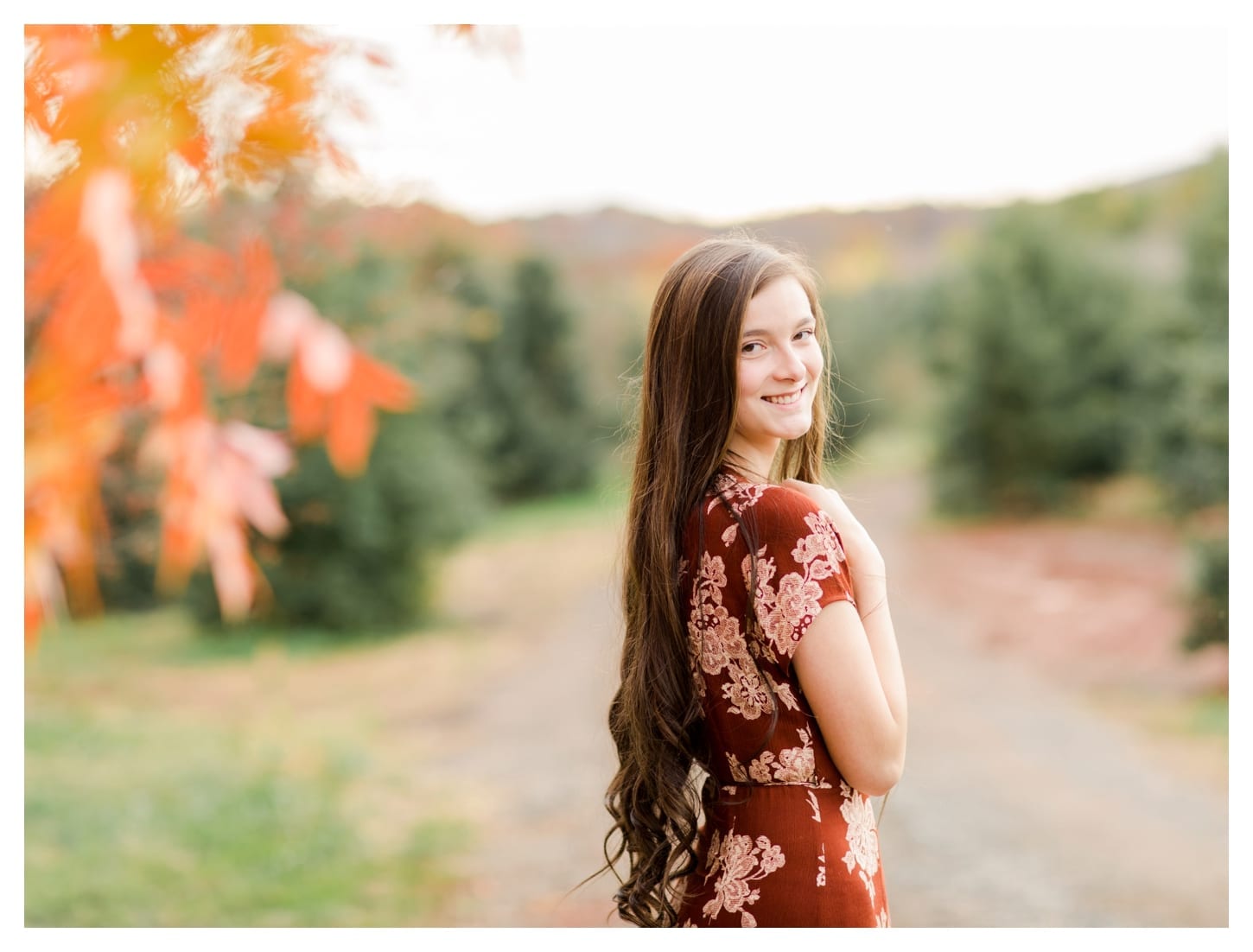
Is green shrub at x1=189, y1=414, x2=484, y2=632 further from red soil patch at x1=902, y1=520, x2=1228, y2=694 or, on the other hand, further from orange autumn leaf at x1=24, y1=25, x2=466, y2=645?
orange autumn leaf at x1=24, y1=25, x2=466, y2=645

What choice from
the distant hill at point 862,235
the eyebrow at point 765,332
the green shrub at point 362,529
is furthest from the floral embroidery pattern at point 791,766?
the distant hill at point 862,235

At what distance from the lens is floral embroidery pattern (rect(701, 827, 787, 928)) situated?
128 cm

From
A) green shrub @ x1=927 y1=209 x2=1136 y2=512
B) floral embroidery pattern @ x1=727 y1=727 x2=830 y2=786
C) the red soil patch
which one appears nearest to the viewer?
floral embroidery pattern @ x1=727 y1=727 x2=830 y2=786

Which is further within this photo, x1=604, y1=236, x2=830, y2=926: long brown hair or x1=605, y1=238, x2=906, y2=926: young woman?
x1=604, y1=236, x2=830, y2=926: long brown hair

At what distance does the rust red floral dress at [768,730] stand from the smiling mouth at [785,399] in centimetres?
10

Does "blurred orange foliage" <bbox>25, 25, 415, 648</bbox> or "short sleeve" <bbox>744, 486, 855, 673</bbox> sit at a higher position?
"blurred orange foliage" <bbox>25, 25, 415, 648</bbox>

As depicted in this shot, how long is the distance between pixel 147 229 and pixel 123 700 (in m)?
6.57

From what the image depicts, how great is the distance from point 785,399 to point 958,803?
458cm

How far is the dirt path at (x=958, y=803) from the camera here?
4215 millimetres

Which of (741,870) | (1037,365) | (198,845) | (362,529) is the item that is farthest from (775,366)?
(1037,365)

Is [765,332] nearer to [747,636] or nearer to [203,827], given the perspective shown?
[747,636]

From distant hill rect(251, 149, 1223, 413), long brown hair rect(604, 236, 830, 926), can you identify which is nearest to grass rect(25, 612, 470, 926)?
long brown hair rect(604, 236, 830, 926)

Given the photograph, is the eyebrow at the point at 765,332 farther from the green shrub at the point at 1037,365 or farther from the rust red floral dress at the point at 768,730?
the green shrub at the point at 1037,365

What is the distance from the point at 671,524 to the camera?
51.8 inches
